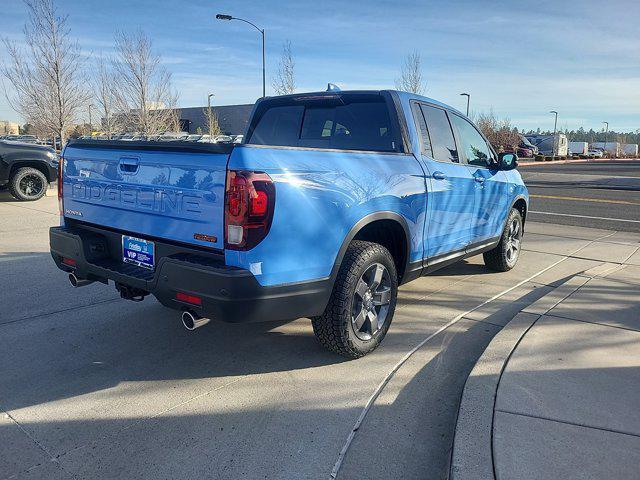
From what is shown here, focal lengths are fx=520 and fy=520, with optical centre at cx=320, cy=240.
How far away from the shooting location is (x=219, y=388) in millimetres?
3395

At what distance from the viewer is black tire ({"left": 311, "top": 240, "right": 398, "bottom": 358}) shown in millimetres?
3514

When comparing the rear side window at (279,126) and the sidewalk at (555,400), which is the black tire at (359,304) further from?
the rear side window at (279,126)

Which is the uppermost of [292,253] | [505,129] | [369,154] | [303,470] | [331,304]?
[505,129]

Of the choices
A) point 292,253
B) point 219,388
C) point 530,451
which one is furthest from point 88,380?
point 530,451

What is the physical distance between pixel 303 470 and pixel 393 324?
2196 millimetres

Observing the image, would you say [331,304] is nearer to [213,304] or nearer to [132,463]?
[213,304]

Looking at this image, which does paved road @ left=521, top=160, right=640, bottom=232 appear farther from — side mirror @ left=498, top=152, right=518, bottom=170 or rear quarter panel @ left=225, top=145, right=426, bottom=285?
rear quarter panel @ left=225, top=145, right=426, bottom=285

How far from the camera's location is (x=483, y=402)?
3.03m

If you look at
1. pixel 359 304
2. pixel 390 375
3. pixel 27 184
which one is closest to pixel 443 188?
pixel 359 304

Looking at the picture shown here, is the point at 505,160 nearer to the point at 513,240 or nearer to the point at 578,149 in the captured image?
the point at 513,240

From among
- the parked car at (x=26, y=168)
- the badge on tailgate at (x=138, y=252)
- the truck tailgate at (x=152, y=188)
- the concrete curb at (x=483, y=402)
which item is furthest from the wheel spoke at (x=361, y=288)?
the parked car at (x=26, y=168)

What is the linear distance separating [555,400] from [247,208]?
2118mm

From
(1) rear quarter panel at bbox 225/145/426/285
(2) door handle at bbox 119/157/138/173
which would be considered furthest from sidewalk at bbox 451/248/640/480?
(2) door handle at bbox 119/157/138/173

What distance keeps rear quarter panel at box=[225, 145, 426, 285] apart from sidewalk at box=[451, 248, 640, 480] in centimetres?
125
